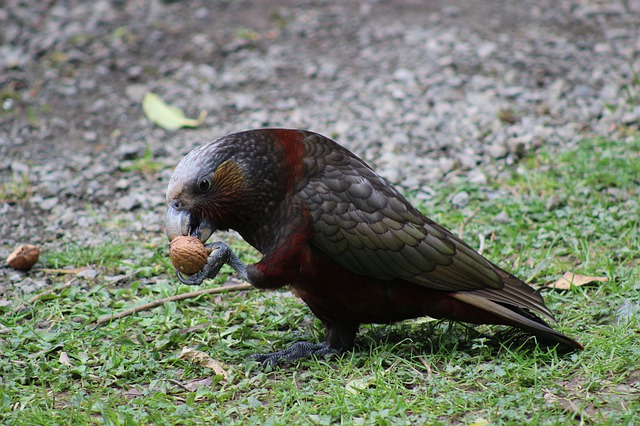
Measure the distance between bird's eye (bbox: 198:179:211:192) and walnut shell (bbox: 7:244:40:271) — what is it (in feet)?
5.56

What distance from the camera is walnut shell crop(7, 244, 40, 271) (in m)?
4.94

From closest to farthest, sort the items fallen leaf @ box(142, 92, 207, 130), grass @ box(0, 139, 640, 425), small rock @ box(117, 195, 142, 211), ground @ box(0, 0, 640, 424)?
1. grass @ box(0, 139, 640, 425)
2. small rock @ box(117, 195, 142, 211)
3. ground @ box(0, 0, 640, 424)
4. fallen leaf @ box(142, 92, 207, 130)

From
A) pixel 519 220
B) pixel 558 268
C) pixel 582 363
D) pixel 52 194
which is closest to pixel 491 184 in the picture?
pixel 519 220

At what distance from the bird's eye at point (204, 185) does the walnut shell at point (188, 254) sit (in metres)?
0.26

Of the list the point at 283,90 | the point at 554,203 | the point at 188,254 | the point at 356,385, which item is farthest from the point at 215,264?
the point at 283,90

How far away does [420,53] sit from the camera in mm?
8086

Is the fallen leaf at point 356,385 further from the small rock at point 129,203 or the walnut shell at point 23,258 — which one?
the small rock at point 129,203

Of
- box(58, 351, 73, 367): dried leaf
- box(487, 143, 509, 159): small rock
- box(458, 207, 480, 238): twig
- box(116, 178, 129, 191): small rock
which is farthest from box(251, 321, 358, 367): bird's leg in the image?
box(487, 143, 509, 159): small rock

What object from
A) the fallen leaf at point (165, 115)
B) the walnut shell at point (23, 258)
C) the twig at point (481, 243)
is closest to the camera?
the walnut shell at point (23, 258)

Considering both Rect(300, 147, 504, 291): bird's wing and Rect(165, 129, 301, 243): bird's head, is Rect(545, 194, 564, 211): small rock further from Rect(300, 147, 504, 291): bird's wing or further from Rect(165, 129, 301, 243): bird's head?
Rect(165, 129, 301, 243): bird's head

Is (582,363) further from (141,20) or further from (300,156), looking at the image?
(141,20)

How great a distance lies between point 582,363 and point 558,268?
112 cm

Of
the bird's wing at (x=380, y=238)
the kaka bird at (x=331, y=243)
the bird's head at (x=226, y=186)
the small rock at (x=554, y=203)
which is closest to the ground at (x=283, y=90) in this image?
the small rock at (x=554, y=203)

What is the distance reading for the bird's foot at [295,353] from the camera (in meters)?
4.00
